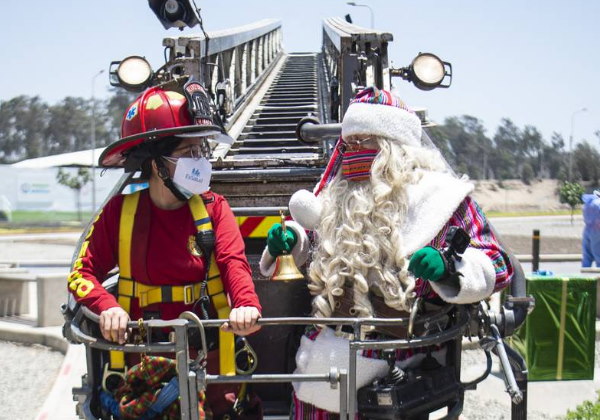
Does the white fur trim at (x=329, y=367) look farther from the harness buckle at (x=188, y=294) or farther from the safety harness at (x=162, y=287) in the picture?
the harness buckle at (x=188, y=294)

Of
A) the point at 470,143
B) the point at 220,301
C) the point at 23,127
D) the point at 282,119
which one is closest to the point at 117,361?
the point at 220,301

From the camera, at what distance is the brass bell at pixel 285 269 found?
314 cm

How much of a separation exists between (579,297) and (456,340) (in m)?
4.13

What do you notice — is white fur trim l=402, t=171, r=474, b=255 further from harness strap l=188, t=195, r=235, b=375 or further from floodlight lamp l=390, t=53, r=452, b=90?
floodlight lamp l=390, t=53, r=452, b=90

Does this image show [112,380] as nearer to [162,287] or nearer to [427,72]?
[162,287]

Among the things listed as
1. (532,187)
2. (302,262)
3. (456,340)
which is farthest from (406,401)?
(532,187)

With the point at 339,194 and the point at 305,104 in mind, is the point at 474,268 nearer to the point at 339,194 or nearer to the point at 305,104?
the point at 339,194

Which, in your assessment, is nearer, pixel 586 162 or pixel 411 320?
pixel 411 320

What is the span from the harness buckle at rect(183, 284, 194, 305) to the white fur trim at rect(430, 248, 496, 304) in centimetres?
100

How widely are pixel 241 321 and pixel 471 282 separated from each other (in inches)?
35.2

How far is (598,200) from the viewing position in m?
10.9

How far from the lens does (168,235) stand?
10.2ft

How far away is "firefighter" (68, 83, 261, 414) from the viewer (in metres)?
3.07

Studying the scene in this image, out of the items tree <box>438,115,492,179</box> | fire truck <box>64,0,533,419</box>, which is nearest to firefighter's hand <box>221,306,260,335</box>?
fire truck <box>64,0,533,419</box>
